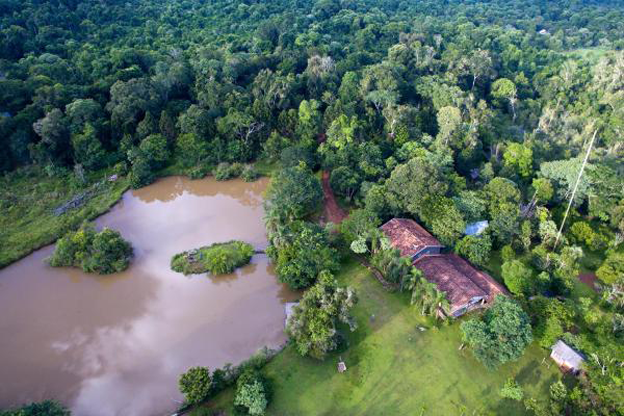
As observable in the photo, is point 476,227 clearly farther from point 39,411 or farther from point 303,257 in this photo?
point 39,411

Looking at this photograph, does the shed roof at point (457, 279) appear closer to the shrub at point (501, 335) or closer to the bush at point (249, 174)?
the shrub at point (501, 335)

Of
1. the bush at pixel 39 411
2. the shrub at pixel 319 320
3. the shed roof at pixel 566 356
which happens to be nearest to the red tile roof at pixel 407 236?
the shrub at pixel 319 320

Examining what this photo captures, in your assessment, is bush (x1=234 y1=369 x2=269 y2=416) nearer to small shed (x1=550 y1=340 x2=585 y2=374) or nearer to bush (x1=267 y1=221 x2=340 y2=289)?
bush (x1=267 y1=221 x2=340 y2=289)

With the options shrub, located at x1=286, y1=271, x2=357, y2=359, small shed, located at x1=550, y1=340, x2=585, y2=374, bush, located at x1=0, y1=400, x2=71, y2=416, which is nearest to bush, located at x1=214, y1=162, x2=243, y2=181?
shrub, located at x1=286, y1=271, x2=357, y2=359

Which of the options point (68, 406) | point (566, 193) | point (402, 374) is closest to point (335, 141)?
point (566, 193)

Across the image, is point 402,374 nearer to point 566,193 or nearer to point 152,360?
point 152,360
